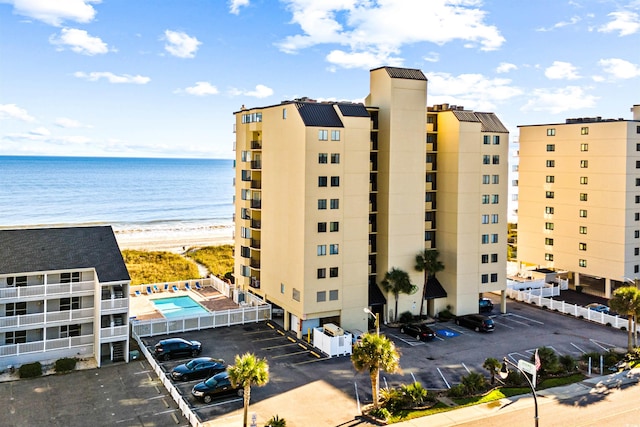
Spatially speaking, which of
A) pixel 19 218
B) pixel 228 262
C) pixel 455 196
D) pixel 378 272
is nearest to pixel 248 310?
pixel 378 272

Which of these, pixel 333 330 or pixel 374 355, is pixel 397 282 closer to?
pixel 333 330

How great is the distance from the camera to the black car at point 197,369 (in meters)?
33.9

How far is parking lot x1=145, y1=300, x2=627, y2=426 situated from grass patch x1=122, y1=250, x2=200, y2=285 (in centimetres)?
2546

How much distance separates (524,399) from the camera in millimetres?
31797

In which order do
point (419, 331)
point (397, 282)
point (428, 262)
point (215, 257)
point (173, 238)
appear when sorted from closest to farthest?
point (419, 331)
point (397, 282)
point (428, 262)
point (215, 257)
point (173, 238)

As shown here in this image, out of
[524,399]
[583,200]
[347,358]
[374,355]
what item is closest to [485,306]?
[583,200]

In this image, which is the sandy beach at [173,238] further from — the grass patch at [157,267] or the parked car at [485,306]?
the parked car at [485,306]

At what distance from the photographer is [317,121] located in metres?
42.0

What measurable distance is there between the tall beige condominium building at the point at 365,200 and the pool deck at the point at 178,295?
112 inches

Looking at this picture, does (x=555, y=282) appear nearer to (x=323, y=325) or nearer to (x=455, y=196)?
(x=455, y=196)

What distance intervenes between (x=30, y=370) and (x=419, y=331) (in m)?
27.7

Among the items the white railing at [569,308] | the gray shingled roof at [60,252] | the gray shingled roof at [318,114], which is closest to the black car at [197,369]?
the gray shingled roof at [60,252]

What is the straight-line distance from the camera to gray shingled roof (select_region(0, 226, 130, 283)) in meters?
36.7

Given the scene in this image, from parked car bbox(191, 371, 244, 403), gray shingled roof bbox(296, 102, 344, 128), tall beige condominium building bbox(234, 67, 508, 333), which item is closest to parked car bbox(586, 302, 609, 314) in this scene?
tall beige condominium building bbox(234, 67, 508, 333)
